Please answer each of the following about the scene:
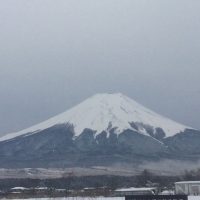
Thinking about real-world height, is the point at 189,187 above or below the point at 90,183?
below

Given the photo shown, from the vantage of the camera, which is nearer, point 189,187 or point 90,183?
point 189,187

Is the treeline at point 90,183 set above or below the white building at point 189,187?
above

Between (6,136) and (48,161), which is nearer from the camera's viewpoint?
(48,161)

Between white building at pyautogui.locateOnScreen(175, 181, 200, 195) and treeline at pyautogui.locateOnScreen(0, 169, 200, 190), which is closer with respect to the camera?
white building at pyautogui.locateOnScreen(175, 181, 200, 195)

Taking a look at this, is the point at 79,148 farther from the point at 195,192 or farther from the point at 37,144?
the point at 195,192

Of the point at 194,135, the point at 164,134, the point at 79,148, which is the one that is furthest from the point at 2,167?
the point at 194,135

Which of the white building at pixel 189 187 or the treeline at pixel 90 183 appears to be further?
the treeline at pixel 90 183

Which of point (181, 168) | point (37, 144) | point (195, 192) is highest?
point (37, 144)

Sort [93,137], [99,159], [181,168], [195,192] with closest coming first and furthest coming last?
[195,192]
[181,168]
[99,159]
[93,137]

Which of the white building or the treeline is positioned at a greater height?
the treeline

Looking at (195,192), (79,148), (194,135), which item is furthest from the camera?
(194,135)

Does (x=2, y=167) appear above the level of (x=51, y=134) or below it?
below
